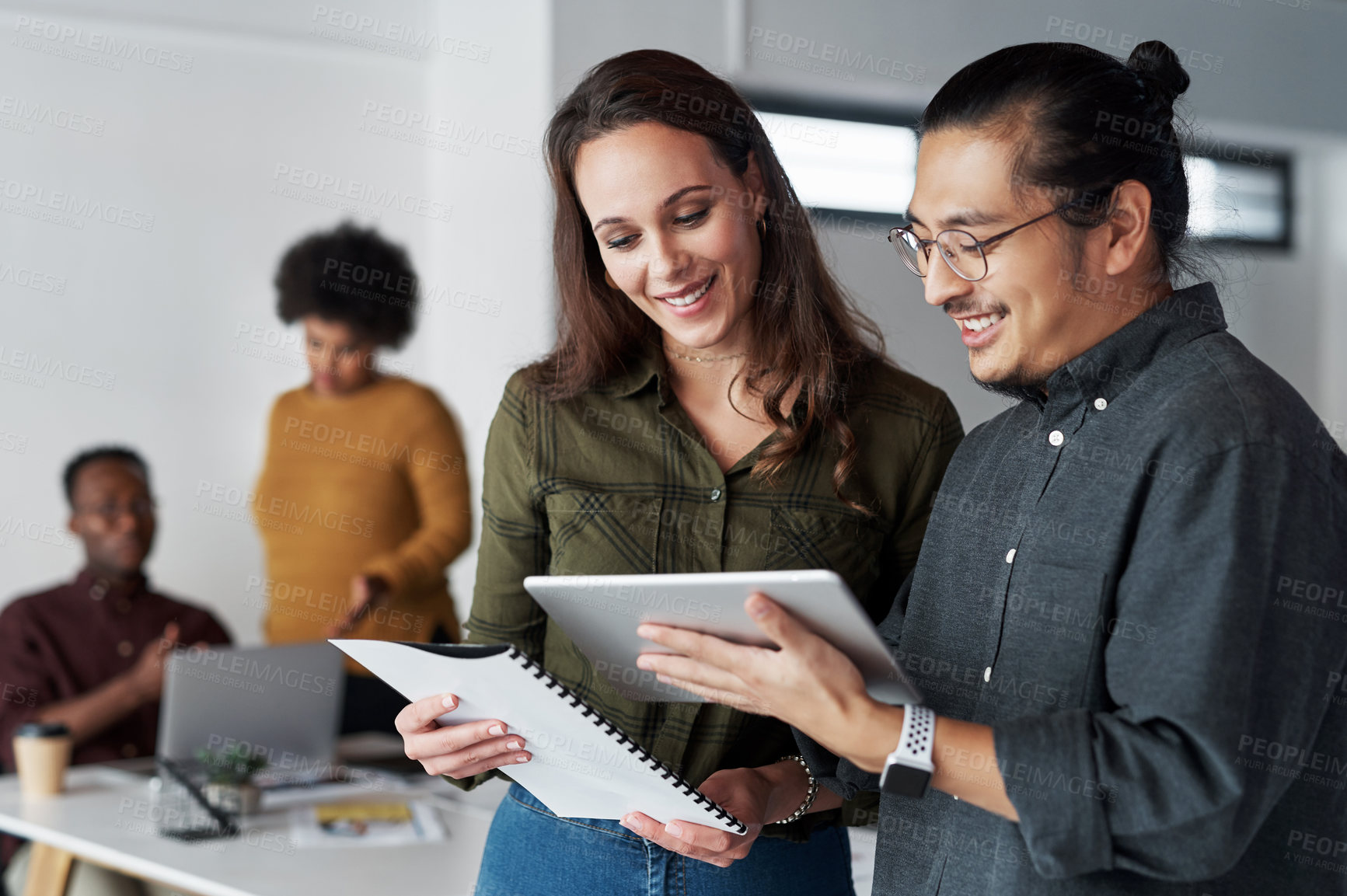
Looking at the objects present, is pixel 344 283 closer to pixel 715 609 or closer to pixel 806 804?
pixel 806 804

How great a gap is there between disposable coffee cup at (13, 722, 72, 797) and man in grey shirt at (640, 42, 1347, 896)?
229 cm

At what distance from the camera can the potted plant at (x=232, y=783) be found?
2.57 metres

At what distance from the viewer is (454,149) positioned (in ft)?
15.4

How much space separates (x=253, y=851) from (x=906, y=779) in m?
1.83

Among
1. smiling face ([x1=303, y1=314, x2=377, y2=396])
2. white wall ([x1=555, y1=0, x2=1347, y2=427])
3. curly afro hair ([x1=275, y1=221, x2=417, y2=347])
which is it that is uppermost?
white wall ([x1=555, y1=0, x2=1347, y2=427])

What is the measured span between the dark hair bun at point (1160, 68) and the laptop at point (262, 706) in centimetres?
232

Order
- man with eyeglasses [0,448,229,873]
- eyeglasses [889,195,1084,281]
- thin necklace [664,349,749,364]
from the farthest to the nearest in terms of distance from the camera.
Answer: man with eyeglasses [0,448,229,873] → thin necklace [664,349,749,364] → eyeglasses [889,195,1084,281]

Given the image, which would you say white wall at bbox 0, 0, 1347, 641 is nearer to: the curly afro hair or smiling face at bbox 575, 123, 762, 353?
the curly afro hair

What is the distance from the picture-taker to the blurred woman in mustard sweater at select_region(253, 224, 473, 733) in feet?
13.9

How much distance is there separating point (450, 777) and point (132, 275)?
140 inches

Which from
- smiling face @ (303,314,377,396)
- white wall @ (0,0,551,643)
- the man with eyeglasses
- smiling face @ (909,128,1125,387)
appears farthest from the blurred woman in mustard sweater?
smiling face @ (909,128,1125,387)

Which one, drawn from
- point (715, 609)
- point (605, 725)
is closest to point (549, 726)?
point (605, 725)

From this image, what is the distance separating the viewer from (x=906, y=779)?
38.4 inches

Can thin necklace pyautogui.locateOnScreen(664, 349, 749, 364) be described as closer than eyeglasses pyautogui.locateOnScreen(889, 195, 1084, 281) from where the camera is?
No
